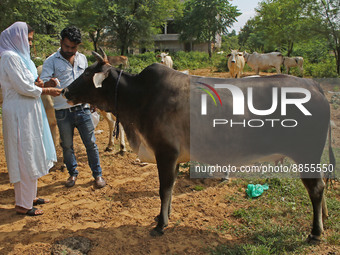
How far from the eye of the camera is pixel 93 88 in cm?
326

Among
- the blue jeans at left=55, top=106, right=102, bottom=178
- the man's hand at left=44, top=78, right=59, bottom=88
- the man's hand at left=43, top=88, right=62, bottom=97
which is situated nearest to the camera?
the man's hand at left=43, top=88, right=62, bottom=97

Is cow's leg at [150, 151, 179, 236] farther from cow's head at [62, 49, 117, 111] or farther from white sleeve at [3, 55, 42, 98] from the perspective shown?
white sleeve at [3, 55, 42, 98]

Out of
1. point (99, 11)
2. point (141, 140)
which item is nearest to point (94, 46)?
point (99, 11)

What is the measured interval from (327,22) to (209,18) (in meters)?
15.5

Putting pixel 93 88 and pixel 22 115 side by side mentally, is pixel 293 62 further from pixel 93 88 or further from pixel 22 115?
pixel 22 115

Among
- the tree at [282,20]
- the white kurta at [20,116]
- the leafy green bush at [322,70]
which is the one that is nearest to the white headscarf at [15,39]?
the white kurta at [20,116]

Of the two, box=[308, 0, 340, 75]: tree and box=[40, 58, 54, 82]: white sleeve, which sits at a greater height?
box=[308, 0, 340, 75]: tree

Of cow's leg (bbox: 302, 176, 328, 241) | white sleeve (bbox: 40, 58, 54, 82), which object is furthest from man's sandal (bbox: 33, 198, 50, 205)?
cow's leg (bbox: 302, 176, 328, 241)

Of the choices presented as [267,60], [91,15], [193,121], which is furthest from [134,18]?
[193,121]

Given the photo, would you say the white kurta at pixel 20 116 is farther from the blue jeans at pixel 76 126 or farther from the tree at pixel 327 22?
the tree at pixel 327 22

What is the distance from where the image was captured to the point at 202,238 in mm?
3080

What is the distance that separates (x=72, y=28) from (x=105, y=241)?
277 cm

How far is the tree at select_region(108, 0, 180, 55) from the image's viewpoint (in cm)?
2442

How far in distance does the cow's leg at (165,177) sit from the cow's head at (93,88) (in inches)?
37.6
